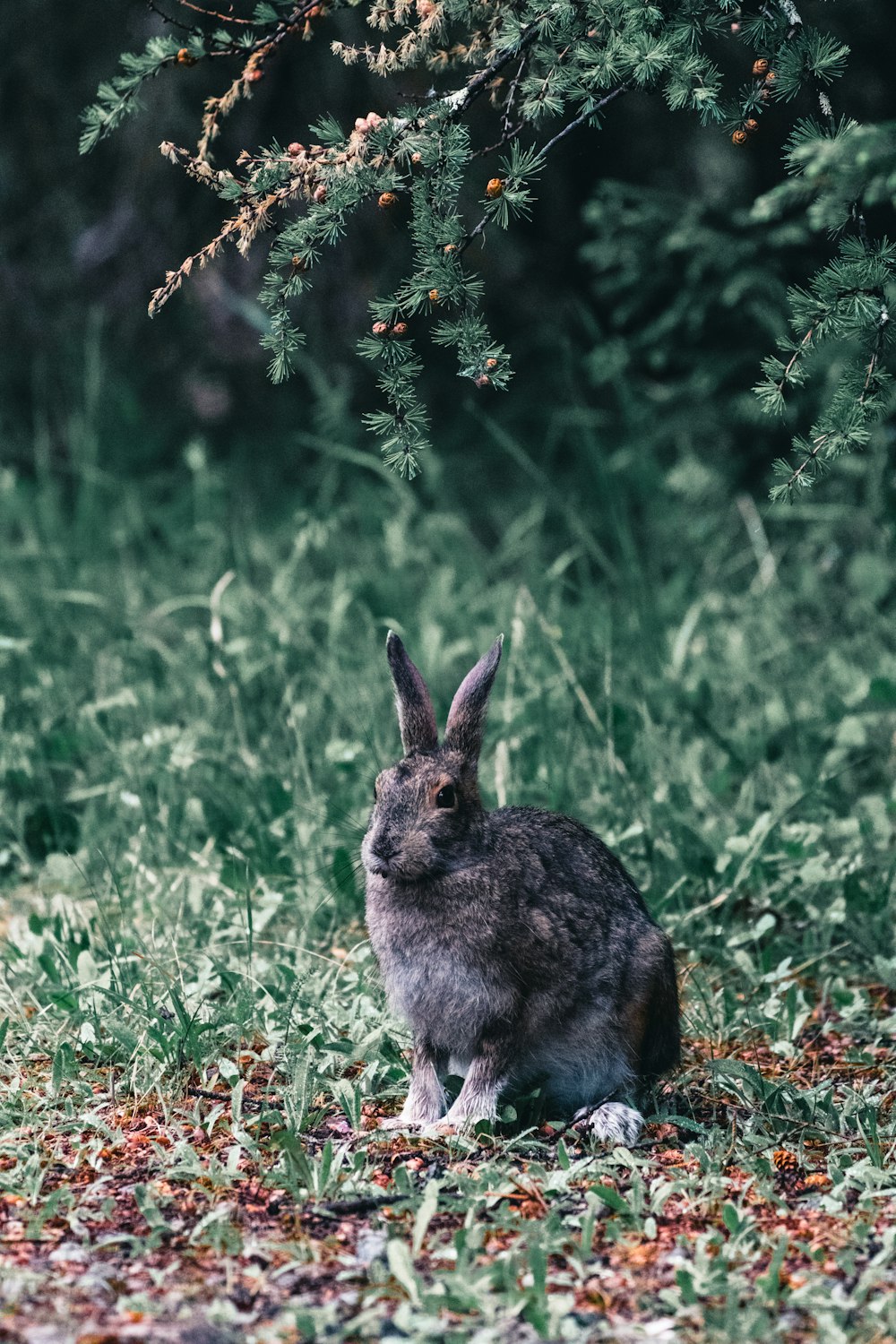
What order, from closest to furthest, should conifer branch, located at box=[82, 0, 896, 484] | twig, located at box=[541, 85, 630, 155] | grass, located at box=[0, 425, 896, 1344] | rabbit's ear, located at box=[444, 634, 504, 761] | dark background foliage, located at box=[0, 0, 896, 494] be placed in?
grass, located at box=[0, 425, 896, 1344]
conifer branch, located at box=[82, 0, 896, 484]
twig, located at box=[541, 85, 630, 155]
rabbit's ear, located at box=[444, 634, 504, 761]
dark background foliage, located at box=[0, 0, 896, 494]

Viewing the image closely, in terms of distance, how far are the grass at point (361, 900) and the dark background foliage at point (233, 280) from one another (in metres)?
0.54

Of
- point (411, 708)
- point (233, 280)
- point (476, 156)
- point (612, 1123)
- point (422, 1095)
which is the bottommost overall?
point (612, 1123)

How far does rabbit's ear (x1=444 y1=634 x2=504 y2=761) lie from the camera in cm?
359

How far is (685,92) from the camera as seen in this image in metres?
3.14

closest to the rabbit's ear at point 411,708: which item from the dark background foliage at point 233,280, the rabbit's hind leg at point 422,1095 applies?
the rabbit's hind leg at point 422,1095

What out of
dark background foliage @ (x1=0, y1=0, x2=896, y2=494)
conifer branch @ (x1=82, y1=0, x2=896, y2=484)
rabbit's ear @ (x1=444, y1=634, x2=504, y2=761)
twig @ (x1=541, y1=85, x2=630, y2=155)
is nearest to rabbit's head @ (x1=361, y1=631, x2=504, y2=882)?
rabbit's ear @ (x1=444, y1=634, x2=504, y2=761)

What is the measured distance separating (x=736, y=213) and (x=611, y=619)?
1.64 meters

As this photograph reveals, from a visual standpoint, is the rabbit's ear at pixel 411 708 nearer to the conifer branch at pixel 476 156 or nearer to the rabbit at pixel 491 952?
the rabbit at pixel 491 952

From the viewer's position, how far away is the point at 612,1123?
3477 millimetres

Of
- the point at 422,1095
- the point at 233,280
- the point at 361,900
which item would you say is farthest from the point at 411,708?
the point at 233,280

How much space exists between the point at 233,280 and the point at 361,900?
191 inches

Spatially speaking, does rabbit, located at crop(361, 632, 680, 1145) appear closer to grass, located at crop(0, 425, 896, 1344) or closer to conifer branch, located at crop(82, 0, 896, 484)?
grass, located at crop(0, 425, 896, 1344)

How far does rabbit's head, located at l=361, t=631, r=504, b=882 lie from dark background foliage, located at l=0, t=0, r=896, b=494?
3.96 metres

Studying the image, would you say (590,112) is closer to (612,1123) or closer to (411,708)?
(411,708)
